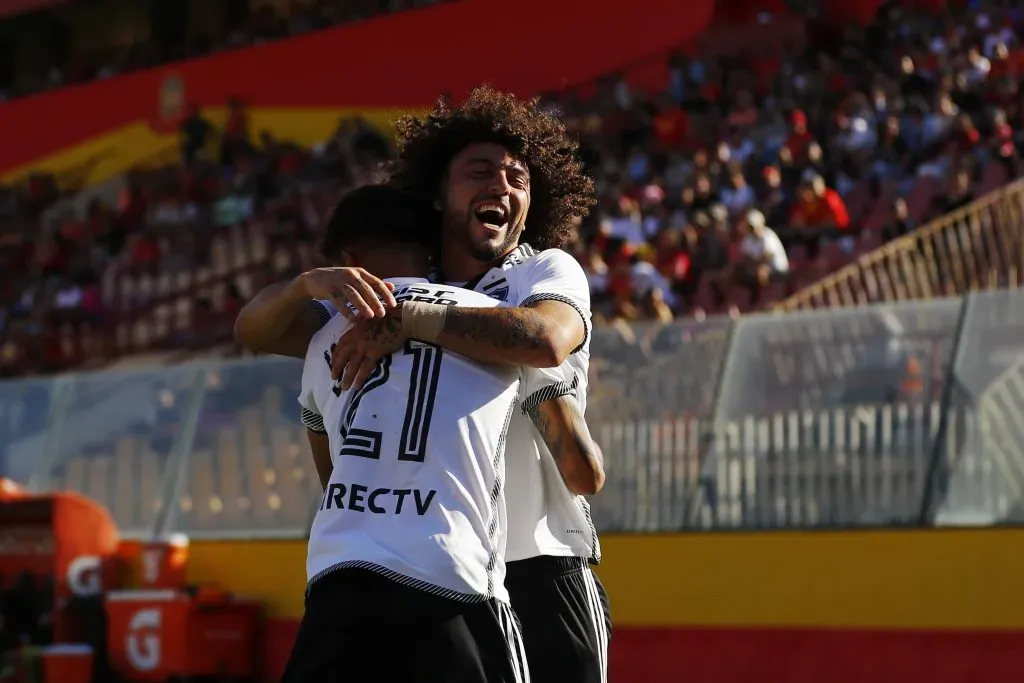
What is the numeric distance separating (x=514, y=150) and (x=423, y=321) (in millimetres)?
676

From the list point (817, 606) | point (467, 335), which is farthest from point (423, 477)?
point (817, 606)

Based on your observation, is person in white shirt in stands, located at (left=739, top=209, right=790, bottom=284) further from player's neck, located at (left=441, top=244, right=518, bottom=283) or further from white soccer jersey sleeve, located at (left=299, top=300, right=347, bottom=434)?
white soccer jersey sleeve, located at (left=299, top=300, right=347, bottom=434)

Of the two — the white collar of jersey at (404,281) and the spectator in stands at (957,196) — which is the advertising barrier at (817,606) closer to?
the spectator in stands at (957,196)

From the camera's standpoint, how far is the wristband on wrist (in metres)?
3.22

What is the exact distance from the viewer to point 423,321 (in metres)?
3.22

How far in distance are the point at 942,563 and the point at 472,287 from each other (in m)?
5.52

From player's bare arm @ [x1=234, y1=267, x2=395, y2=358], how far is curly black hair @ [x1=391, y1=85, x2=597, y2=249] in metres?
0.46

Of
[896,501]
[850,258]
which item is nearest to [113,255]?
[850,258]

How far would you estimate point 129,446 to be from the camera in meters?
11.4

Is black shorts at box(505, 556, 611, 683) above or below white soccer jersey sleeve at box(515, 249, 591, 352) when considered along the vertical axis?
below

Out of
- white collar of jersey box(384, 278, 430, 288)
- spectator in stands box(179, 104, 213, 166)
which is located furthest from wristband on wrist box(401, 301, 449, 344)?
spectator in stands box(179, 104, 213, 166)

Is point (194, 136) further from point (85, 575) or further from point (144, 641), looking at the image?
point (144, 641)

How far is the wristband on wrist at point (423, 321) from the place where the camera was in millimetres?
3221

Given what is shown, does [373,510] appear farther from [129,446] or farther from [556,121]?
[129,446]
